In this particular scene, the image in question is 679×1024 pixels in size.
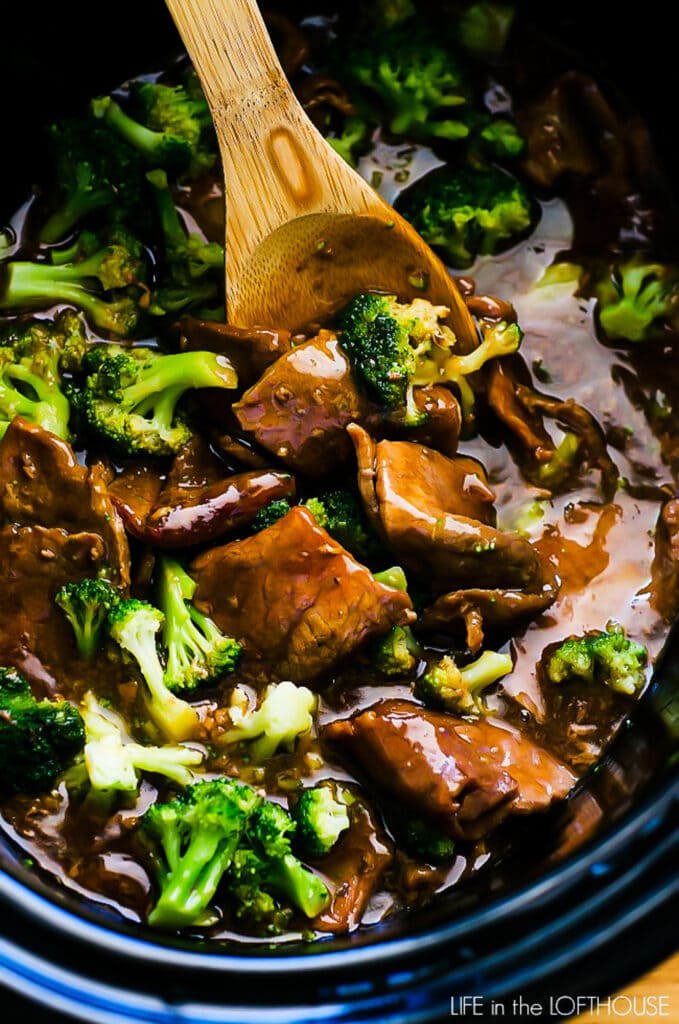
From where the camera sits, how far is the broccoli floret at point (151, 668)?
2.99m

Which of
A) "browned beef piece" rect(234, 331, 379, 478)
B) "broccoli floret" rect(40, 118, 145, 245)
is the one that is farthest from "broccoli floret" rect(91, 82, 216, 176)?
"browned beef piece" rect(234, 331, 379, 478)

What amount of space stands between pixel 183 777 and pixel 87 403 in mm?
1177

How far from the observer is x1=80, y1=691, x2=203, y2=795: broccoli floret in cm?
284

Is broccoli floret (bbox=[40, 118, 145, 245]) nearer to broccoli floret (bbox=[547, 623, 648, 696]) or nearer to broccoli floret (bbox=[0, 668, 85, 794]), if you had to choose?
broccoli floret (bbox=[0, 668, 85, 794])

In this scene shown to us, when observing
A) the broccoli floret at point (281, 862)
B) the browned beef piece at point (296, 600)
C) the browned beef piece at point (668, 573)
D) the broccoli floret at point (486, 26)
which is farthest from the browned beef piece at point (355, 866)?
the broccoli floret at point (486, 26)

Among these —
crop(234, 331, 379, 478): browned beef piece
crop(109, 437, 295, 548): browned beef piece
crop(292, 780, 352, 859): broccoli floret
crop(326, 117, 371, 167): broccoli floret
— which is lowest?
crop(292, 780, 352, 859): broccoli floret

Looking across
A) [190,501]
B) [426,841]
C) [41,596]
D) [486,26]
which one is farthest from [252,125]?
[426,841]

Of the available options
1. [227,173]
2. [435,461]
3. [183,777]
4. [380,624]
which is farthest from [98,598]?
[227,173]

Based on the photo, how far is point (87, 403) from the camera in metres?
3.30

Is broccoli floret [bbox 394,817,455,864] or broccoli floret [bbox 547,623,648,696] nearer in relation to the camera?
broccoli floret [bbox 394,817,455,864]

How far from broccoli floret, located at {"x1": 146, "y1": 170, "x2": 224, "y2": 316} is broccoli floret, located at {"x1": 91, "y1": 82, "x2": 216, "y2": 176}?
79 millimetres

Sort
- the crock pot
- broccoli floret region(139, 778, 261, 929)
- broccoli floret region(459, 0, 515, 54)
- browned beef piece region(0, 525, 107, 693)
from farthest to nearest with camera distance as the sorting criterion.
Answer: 1. broccoli floret region(459, 0, 515, 54)
2. browned beef piece region(0, 525, 107, 693)
3. broccoli floret region(139, 778, 261, 929)
4. the crock pot

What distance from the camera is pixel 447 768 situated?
2883 millimetres

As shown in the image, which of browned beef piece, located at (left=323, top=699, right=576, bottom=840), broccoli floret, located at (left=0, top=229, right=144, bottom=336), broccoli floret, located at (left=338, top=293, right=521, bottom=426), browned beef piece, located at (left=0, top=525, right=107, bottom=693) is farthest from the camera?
broccoli floret, located at (left=0, top=229, right=144, bottom=336)
